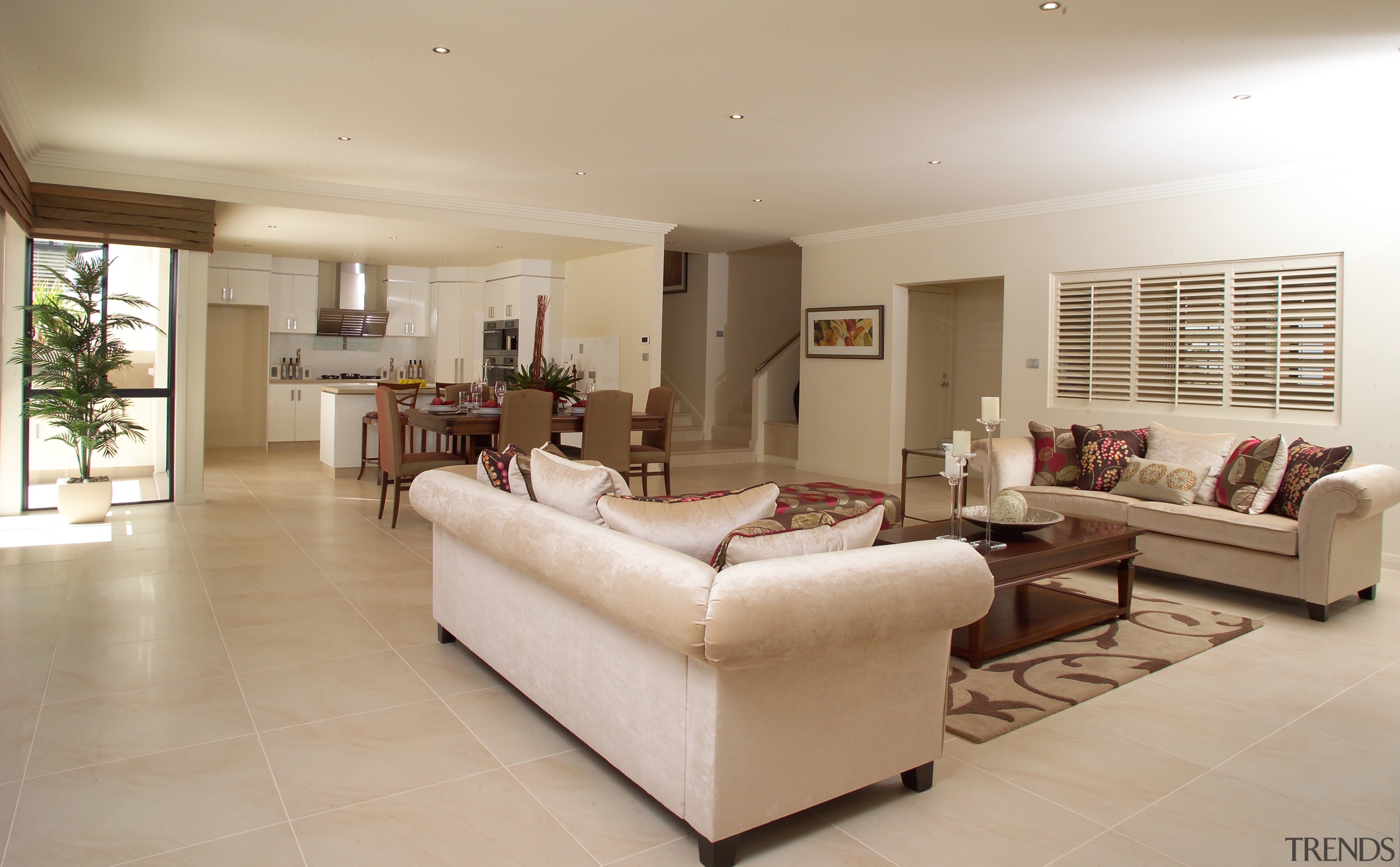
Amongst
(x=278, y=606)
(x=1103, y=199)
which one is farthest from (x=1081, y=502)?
(x=278, y=606)

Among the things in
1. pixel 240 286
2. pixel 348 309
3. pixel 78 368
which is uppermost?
pixel 240 286

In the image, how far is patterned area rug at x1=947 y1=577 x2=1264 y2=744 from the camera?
285cm

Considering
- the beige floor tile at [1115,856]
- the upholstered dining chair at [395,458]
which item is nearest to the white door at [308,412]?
the upholstered dining chair at [395,458]

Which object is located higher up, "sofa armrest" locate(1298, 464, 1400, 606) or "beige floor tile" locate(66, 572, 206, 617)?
"sofa armrest" locate(1298, 464, 1400, 606)

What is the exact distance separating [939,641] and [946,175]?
4618mm

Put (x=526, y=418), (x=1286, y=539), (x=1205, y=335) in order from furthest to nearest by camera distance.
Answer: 1. (x=1205, y=335)
2. (x=526, y=418)
3. (x=1286, y=539)

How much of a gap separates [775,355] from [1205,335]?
18.4 feet

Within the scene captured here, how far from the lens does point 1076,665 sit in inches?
131

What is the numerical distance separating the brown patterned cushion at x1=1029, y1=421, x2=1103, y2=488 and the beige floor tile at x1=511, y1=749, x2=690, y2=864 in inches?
151

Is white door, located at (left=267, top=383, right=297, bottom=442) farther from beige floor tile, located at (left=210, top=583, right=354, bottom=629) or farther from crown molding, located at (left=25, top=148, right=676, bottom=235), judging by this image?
beige floor tile, located at (left=210, top=583, right=354, bottom=629)

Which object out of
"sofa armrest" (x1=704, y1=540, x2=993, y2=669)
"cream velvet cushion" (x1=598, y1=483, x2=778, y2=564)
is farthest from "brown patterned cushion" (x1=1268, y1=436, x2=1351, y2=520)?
"cream velvet cushion" (x1=598, y1=483, x2=778, y2=564)

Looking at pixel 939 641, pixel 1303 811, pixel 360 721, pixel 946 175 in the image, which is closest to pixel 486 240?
pixel 946 175

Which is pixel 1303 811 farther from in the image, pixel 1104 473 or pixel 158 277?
pixel 158 277

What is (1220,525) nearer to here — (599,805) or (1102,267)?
(1102,267)
